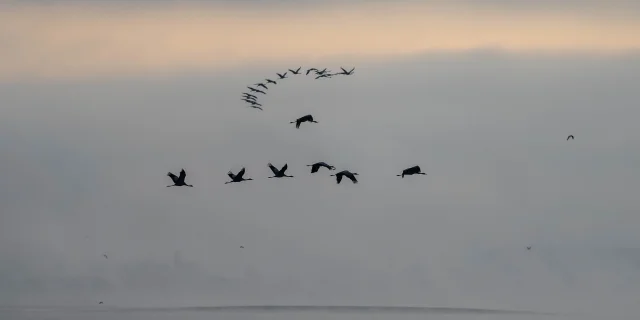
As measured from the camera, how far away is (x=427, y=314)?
4163 inches

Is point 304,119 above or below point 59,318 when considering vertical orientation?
above

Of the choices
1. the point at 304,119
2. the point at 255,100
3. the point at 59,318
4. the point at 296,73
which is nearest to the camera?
the point at 304,119

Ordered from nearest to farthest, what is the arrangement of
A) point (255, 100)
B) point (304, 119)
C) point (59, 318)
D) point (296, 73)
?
1. point (304, 119)
2. point (296, 73)
3. point (255, 100)
4. point (59, 318)

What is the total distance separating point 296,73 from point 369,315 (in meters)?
42.0

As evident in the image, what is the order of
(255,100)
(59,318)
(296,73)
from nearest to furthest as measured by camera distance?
(296,73), (255,100), (59,318)

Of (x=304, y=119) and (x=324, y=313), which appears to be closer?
(x=304, y=119)

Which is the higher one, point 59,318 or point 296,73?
point 296,73

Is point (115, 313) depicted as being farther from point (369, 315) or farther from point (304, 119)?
point (304, 119)

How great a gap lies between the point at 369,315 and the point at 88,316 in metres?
22.9

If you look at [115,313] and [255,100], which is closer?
[255,100]

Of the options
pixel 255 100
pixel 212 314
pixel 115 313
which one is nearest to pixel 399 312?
pixel 212 314

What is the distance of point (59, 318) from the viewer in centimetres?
10156

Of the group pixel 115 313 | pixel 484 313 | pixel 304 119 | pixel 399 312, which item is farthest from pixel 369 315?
pixel 304 119

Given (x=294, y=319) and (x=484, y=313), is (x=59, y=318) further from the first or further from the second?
(x=484, y=313)
